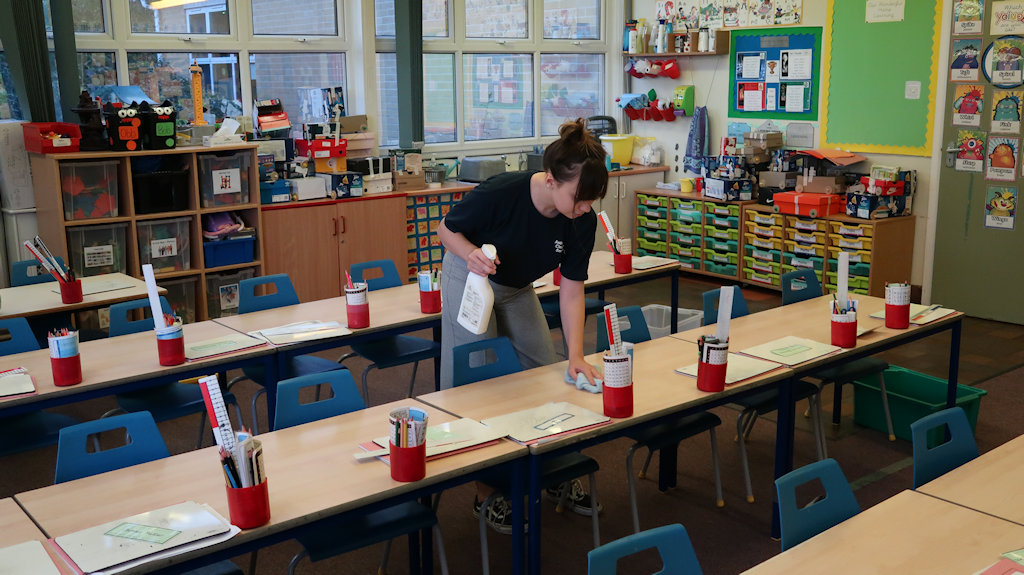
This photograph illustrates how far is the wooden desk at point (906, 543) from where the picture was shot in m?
2.08

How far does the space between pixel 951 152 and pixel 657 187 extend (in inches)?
106

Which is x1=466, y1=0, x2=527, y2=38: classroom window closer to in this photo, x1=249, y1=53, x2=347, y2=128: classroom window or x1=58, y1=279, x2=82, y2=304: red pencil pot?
x1=249, y1=53, x2=347, y2=128: classroom window

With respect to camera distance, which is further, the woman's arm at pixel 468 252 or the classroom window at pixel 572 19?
the classroom window at pixel 572 19

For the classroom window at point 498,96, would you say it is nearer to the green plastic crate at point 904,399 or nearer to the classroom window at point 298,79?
the classroom window at point 298,79

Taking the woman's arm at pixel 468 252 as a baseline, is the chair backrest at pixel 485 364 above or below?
below

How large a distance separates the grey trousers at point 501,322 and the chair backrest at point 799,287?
5.45 feet

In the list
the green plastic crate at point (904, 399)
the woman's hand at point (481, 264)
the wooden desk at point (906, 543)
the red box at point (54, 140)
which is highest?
the red box at point (54, 140)

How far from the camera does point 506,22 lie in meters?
8.65

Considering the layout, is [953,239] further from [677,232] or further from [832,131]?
[677,232]

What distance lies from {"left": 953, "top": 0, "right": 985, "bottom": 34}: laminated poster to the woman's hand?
5.08 m

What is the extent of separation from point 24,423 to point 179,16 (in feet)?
13.3

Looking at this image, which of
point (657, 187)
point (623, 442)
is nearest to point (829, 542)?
point (623, 442)

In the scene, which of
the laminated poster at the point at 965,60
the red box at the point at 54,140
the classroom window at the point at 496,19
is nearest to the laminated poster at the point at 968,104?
the laminated poster at the point at 965,60

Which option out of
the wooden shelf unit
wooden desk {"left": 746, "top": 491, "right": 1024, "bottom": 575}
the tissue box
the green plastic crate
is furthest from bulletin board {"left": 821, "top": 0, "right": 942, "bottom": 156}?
wooden desk {"left": 746, "top": 491, "right": 1024, "bottom": 575}
